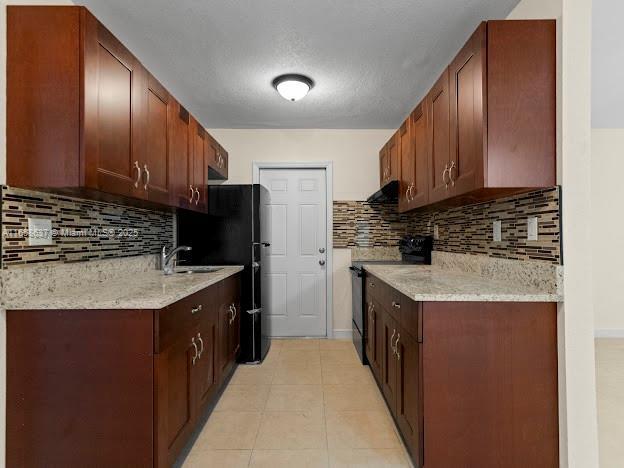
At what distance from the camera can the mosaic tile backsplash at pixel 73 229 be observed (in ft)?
4.57

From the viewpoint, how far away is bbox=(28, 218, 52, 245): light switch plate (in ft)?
4.85

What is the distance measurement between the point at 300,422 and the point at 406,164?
2008 mm

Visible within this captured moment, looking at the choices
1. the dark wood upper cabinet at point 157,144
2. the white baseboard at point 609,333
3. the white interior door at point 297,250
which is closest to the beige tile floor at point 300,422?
the white interior door at point 297,250

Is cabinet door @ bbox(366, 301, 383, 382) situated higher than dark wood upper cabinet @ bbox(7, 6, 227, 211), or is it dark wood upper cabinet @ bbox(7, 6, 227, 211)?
dark wood upper cabinet @ bbox(7, 6, 227, 211)

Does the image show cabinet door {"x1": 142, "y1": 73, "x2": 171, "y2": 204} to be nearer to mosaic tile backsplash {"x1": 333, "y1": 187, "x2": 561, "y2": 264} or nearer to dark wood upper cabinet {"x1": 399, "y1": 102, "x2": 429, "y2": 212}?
dark wood upper cabinet {"x1": 399, "y1": 102, "x2": 429, "y2": 212}

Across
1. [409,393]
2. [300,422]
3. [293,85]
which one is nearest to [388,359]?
[409,393]

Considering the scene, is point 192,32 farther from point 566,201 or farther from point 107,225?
point 566,201

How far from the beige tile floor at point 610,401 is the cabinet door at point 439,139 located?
61.5 inches

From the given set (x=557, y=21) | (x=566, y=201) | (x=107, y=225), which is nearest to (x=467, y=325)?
(x=566, y=201)

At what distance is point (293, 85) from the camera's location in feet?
8.16

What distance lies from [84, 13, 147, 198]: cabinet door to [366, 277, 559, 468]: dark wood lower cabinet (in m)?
1.53

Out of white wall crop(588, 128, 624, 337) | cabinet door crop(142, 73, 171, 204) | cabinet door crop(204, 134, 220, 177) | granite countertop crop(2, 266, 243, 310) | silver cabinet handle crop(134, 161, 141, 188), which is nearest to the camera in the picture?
granite countertop crop(2, 266, 243, 310)

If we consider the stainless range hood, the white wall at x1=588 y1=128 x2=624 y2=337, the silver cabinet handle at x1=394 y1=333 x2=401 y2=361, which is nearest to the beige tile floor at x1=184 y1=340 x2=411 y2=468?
the silver cabinet handle at x1=394 y1=333 x2=401 y2=361

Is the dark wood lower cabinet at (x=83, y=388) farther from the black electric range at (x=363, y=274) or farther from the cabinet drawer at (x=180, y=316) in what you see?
the black electric range at (x=363, y=274)
